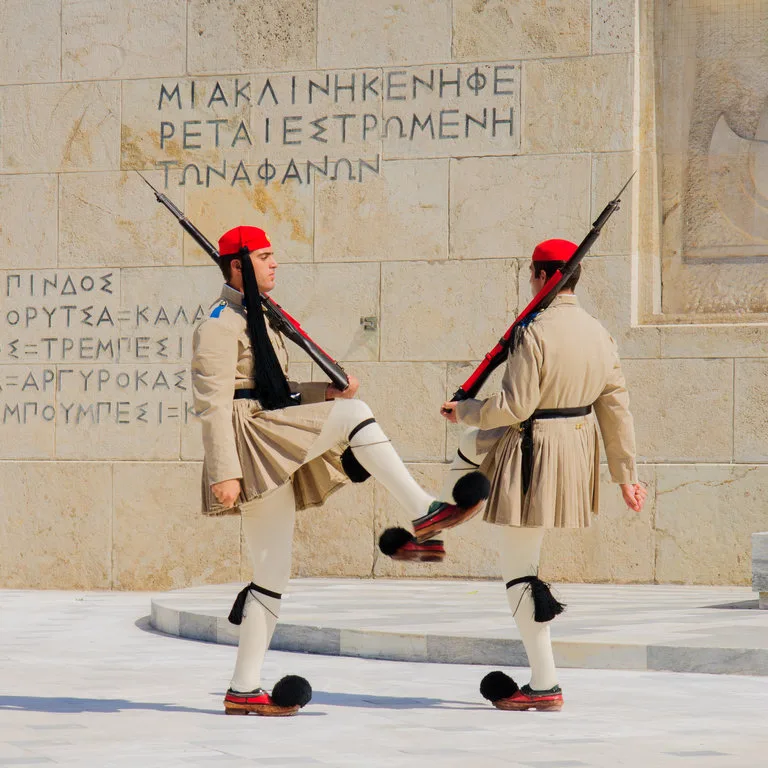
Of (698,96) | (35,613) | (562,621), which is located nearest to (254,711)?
(562,621)

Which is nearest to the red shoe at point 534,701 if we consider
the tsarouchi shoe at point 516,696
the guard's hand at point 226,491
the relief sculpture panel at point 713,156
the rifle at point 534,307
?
the tsarouchi shoe at point 516,696

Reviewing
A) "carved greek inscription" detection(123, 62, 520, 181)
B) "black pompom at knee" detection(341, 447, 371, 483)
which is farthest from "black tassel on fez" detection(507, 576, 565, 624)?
"carved greek inscription" detection(123, 62, 520, 181)

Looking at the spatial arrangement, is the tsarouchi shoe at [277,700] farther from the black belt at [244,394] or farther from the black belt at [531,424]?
the black belt at [531,424]

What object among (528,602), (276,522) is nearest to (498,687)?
(528,602)

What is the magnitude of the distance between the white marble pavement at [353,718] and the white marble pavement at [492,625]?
11 cm

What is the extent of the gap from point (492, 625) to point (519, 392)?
227 centimetres

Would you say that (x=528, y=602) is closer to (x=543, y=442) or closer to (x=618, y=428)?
(x=543, y=442)

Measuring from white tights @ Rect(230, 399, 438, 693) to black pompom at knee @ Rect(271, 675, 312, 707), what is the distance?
4.1 inches

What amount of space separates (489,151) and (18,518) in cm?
437

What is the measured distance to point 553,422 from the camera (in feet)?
18.6

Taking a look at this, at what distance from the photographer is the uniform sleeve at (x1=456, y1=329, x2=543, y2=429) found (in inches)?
219

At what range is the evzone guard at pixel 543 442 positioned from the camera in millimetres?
5574

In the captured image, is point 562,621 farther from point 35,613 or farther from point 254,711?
point 35,613

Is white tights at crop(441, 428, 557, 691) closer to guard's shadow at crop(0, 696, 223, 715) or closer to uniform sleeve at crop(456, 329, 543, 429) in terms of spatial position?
uniform sleeve at crop(456, 329, 543, 429)
